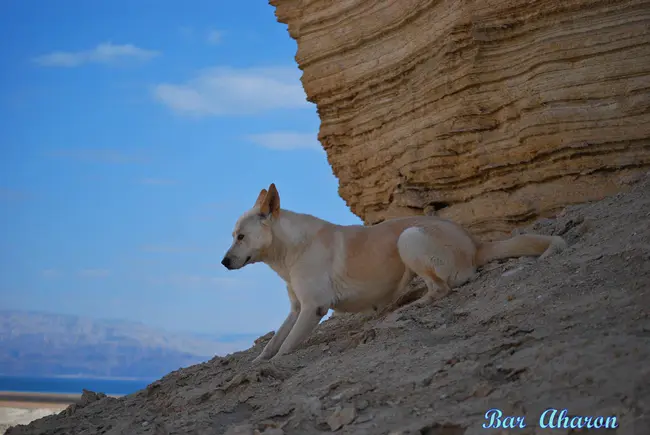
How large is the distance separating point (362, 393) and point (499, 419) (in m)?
1.14

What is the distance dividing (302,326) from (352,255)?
34.6 inches

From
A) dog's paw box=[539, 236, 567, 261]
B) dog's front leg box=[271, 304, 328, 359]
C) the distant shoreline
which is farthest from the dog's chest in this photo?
the distant shoreline

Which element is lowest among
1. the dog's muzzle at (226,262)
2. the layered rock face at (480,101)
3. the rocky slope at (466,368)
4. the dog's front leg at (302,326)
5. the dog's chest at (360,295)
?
the rocky slope at (466,368)

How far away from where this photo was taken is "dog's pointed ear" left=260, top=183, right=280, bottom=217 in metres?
7.40

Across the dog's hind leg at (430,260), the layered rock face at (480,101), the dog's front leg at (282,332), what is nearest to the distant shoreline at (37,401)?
the layered rock face at (480,101)

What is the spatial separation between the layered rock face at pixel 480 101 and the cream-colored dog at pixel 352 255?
116 inches

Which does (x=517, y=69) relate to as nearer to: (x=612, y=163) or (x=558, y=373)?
(x=612, y=163)

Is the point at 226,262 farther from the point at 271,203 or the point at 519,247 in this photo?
the point at 519,247

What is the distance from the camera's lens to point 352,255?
7.44 m

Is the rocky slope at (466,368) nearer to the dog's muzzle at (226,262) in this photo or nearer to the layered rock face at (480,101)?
the dog's muzzle at (226,262)

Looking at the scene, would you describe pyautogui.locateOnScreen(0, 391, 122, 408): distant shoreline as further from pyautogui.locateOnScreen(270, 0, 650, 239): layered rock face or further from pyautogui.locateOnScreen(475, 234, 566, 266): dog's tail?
pyautogui.locateOnScreen(475, 234, 566, 266): dog's tail

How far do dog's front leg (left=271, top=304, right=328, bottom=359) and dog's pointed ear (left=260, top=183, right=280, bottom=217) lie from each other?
0.99m

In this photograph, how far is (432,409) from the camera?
430 centimetres

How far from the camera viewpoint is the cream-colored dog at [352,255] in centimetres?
725
